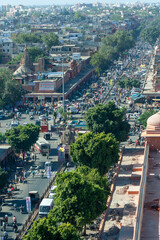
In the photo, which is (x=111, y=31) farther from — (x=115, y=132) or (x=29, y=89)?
(x=115, y=132)

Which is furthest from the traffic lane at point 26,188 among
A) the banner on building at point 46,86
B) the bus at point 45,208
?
the banner on building at point 46,86

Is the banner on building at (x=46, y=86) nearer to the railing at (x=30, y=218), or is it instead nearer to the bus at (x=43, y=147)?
the bus at (x=43, y=147)

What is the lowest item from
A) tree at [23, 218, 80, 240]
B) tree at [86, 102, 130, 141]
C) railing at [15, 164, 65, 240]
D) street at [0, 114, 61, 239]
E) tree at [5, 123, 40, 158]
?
street at [0, 114, 61, 239]

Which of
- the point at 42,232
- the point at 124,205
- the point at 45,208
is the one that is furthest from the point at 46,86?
the point at 42,232

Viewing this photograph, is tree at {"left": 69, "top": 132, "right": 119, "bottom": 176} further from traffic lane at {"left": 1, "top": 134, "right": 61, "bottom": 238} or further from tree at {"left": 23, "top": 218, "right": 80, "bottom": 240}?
tree at {"left": 23, "top": 218, "right": 80, "bottom": 240}

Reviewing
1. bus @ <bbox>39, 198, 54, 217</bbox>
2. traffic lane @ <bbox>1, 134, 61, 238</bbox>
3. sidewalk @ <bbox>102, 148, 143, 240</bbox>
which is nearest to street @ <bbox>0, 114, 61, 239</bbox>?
traffic lane @ <bbox>1, 134, 61, 238</bbox>

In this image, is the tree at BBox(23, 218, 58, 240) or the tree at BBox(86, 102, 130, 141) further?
the tree at BBox(86, 102, 130, 141)
